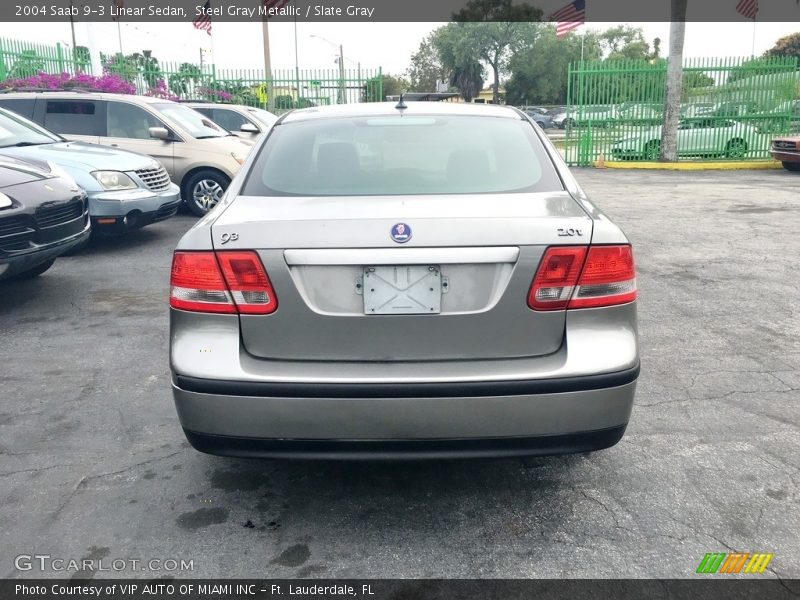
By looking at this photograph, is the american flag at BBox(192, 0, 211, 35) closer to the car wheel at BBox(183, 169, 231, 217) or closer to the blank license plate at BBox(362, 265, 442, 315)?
the car wheel at BBox(183, 169, 231, 217)

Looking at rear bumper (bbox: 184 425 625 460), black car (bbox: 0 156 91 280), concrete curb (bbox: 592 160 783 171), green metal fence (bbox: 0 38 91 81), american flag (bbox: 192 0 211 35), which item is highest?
american flag (bbox: 192 0 211 35)

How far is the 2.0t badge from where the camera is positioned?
2.58 metres

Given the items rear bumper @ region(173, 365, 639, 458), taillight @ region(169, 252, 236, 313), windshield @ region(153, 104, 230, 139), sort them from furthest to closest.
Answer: windshield @ region(153, 104, 230, 139), taillight @ region(169, 252, 236, 313), rear bumper @ region(173, 365, 639, 458)

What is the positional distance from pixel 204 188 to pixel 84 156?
247 cm

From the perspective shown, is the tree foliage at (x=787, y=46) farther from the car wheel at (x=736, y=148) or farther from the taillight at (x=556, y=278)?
the taillight at (x=556, y=278)

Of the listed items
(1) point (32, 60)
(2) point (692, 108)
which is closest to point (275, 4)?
(1) point (32, 60)

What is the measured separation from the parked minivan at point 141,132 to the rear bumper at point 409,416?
313 inches

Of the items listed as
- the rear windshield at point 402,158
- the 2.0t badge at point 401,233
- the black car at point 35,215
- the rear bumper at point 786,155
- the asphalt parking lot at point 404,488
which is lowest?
the asphalt parking lot at point 404,488

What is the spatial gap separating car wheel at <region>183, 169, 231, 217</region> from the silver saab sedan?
7.95 meters

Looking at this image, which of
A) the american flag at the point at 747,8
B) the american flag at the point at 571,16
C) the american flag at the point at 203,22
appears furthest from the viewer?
the american flag at the point at 203,22

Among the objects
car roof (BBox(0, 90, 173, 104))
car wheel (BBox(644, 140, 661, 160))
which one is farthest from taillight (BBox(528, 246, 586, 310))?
car wheel (BBox(644, 140, 661, 160))

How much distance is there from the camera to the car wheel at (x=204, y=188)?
1039 centimetres

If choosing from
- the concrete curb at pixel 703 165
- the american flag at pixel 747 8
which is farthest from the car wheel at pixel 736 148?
the american flag at pixel 747 8

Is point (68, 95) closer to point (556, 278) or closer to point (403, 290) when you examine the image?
point (403, 290)
